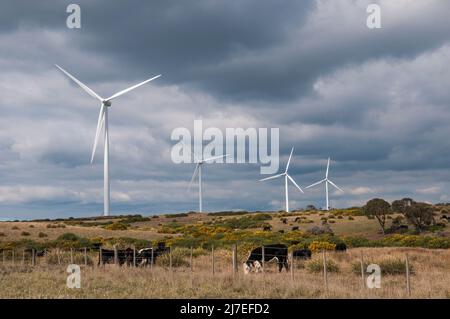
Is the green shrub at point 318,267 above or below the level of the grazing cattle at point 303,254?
below

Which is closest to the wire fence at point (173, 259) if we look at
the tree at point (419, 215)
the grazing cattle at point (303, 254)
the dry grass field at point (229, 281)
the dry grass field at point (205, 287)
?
the dry grass field at point (229, 281)

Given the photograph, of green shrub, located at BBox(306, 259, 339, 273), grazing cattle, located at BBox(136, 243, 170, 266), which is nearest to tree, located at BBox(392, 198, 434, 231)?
green shrub, located at BBox(306, 259, 339, 273)

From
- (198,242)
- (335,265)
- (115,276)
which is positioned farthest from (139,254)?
(198,242)

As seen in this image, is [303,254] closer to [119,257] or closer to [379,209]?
[119,257]

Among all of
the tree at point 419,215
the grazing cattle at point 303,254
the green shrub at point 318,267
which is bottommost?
the green shrub at point 318,267

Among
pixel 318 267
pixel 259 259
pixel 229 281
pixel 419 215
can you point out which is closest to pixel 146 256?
pixel 259 259

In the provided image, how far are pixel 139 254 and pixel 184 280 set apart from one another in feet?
37.0

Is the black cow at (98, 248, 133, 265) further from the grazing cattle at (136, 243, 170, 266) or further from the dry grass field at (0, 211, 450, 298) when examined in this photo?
the dry grass field at (0, 211, 450, 298)

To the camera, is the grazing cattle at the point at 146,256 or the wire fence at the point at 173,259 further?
the grazing cattle at the point at 146,256

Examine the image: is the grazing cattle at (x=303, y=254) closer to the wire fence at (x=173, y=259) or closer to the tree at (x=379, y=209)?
the wire fence at (x=173, y=259)

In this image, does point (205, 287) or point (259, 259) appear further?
point (259, 259)

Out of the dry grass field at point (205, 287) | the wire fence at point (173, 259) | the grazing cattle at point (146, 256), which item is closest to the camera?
the dry grass field at point (205, 287)

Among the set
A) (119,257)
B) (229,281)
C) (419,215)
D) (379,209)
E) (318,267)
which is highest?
(379,209)
